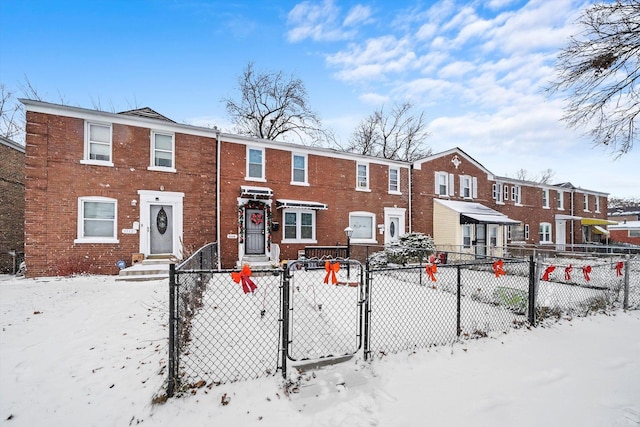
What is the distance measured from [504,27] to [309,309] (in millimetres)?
9548

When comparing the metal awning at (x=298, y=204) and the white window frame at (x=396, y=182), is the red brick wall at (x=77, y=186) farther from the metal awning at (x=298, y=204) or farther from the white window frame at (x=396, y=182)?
the white window frame at (x=396, y=182)

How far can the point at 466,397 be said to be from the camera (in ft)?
11.0

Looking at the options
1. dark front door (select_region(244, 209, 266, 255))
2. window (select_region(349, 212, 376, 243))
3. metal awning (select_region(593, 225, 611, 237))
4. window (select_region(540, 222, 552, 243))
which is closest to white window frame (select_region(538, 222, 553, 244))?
window (select_region(540, 222, 552, 243))

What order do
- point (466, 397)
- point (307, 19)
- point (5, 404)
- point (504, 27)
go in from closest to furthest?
point (5, 404) → point (466, 397) → point (504, 27) → point (307, 19)

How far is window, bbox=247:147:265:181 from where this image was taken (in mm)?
12875

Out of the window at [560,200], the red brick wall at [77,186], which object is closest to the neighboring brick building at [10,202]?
the red brick wall at [77,186]

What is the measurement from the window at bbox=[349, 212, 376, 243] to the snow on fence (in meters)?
6.41

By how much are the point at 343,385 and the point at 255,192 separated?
32.3 feet

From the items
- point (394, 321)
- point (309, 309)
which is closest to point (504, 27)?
point (394, 321)

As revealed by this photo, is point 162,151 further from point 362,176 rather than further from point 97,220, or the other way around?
point 362,176

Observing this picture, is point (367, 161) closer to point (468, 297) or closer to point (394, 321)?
point (468, 297)

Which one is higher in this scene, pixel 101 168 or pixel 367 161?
pixel 367 161

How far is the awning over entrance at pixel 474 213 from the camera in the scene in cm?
1642

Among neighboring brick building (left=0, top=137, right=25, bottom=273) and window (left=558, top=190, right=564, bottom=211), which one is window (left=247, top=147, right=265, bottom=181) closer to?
neighboring brick building (left=0, top=137, right=25, bottom=273)
